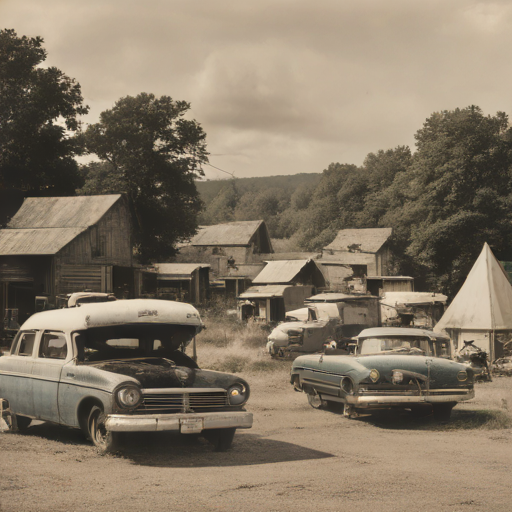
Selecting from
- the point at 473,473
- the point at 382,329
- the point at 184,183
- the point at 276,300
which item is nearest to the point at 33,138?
the point at 184,183

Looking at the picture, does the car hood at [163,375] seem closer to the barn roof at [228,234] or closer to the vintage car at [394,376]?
the vintage car at [394,376]

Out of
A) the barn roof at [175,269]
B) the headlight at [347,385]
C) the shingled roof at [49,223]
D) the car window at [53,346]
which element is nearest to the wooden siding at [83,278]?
the shingled roof at [49,223]

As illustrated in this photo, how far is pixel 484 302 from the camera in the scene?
21.2m

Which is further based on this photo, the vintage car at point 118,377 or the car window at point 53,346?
the car window at point 53,346

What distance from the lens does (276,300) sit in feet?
131

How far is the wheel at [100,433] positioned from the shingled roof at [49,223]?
2329 centimetres

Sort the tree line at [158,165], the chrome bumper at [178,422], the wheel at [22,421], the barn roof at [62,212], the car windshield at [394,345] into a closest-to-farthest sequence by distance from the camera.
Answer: the chrome bumper at [178,422], the wheel at [22,421], the car windshield at [394,345], the barn roof at [62,212], the tree line at [158,165]

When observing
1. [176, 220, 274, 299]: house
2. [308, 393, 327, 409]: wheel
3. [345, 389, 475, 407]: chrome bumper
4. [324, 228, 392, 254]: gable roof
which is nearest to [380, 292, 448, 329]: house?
[308, 393, 327, 409]: wheel

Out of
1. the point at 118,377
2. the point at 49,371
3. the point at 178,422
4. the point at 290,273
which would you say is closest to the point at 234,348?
the point at 49,371

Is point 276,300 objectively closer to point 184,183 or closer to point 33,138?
point 184,183

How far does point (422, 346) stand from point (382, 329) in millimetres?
830

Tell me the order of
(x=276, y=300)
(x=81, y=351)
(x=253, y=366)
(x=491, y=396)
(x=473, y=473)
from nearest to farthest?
(x=473, y=473)
(x=81, y=351)
(x=491, y=396)
(x=253, y=366)
(x=276, y=300)

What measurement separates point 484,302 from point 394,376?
11.4m

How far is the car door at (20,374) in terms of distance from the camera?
9430 mm
